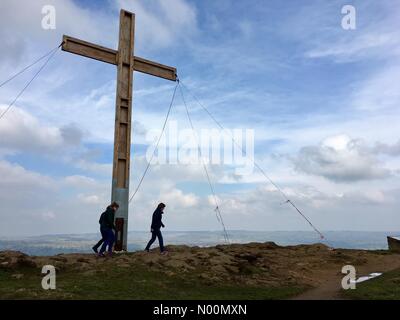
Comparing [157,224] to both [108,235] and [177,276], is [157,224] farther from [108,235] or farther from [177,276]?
[177,276]

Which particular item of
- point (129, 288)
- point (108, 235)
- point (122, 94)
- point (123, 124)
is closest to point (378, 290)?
point (129, 288)

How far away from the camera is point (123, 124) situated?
1959cm

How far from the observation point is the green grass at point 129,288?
11211 mm

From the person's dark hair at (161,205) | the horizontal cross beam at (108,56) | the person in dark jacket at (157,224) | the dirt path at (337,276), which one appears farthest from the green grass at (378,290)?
the horizontal cross beam at (108,56)

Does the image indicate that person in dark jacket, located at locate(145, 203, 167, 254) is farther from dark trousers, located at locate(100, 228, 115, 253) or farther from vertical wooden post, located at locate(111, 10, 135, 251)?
vertical wooden post, located at locate(111, 10, 135, 251)

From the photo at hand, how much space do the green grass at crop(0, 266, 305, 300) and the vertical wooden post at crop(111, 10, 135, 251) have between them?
453cm

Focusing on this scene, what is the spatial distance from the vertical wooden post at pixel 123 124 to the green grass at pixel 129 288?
4.53 metres

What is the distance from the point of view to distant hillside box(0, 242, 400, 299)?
1191 centimetres

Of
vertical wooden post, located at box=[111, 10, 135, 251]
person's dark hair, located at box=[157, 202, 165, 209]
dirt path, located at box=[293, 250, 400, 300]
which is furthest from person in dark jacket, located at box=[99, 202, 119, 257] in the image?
dirt path, located at box=[293, 250, 400, 300]

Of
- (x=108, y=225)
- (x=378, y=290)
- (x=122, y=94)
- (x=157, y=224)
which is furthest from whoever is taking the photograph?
(x=122, y=94)

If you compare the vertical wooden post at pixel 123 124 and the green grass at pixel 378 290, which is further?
the vertical wooden post at pixel 123 124

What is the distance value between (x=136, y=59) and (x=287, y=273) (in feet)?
41.1

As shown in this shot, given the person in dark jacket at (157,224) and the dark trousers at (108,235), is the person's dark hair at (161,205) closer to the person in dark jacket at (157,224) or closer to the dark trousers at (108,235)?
the person in dark jacket at (157,224)

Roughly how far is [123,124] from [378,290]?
1291 centimetres
